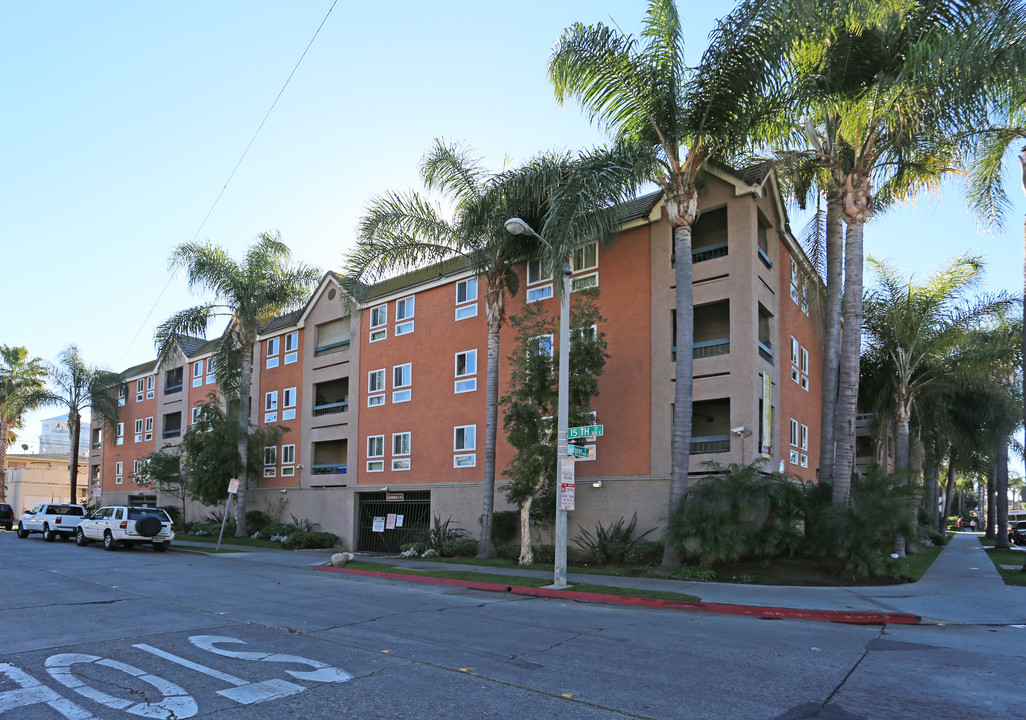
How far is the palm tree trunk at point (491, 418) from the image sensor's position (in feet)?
75.7

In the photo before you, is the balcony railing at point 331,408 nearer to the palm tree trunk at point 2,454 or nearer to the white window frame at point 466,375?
the white window frame at point 466,375

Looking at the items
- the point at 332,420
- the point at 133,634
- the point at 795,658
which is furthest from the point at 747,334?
the point at 332,420

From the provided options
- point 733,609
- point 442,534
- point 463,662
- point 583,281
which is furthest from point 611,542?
point 463,662

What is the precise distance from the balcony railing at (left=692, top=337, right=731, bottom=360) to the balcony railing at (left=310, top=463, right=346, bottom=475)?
17.4m

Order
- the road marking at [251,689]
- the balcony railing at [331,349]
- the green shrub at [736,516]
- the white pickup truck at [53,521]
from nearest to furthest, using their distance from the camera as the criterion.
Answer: the road marking at [251,689]
the green shrub at [736,516]
the white pickup truck at [53,521]
the balcony railing at [331,349]

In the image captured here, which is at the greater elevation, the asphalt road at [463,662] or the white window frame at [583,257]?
the white window frame at [583,257]

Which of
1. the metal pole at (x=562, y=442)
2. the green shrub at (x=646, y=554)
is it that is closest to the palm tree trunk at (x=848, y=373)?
the green shrub at (x=646, y=554)

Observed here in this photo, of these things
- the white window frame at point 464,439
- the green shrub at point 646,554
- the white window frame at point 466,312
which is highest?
the white window frame at point 466,312

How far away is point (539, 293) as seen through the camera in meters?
25.5

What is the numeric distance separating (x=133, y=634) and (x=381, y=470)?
2077 cm

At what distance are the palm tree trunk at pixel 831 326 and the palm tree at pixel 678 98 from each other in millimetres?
4755

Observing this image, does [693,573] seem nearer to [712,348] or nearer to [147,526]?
[712,348]

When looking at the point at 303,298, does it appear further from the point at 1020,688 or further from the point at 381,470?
the point at 1020,688

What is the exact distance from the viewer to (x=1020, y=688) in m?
7.46
